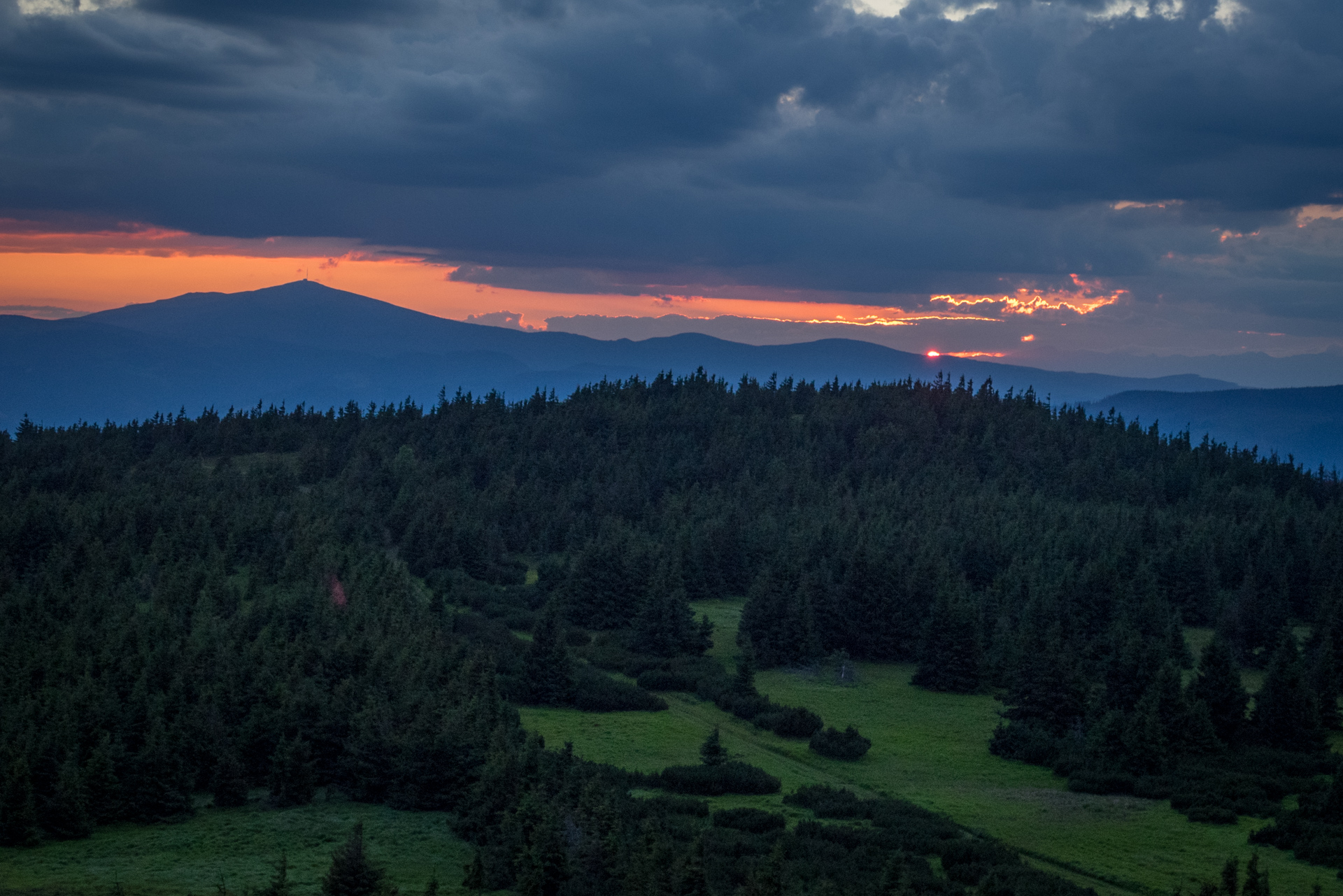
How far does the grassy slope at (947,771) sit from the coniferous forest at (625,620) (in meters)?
1.91

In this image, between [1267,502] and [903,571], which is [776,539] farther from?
[1267,502]

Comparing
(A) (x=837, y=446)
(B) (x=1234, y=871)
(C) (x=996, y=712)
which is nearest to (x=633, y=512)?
(A) (x=837, y=446)

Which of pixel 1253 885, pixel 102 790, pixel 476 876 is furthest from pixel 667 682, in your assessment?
pixel 1253 885

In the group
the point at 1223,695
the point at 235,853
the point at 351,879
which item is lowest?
the point at 235,853

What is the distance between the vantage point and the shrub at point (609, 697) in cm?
7688

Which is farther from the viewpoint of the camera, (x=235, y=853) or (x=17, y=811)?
(x=17, y=811)

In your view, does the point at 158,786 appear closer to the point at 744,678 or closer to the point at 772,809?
the point at 772,809

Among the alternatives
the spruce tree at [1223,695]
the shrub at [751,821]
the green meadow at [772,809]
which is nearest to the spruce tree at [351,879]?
the green meadow at [772,809]

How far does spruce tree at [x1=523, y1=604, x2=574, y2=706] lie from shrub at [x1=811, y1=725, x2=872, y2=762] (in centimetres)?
1957

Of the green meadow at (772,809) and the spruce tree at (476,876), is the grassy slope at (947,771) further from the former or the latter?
the spruce tree at (476,876)

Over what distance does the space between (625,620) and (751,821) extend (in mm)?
56140

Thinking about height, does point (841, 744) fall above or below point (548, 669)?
above

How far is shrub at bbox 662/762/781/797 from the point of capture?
183 feet

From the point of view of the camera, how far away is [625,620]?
341 ft
